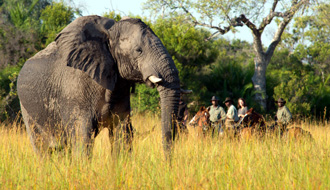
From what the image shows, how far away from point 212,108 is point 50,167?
652cm

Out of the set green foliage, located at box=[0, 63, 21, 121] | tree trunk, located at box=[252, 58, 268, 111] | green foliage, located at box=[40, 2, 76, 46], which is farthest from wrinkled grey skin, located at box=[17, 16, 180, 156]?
green foliage, located at box=[40, 2, 76, 46]

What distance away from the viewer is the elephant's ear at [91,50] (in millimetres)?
5559

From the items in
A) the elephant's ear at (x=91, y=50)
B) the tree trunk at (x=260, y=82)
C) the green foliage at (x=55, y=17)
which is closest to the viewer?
the elephant's ear at (x=91, y=50)

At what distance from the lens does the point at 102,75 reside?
5.53 m

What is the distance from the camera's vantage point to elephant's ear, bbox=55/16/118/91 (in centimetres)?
556

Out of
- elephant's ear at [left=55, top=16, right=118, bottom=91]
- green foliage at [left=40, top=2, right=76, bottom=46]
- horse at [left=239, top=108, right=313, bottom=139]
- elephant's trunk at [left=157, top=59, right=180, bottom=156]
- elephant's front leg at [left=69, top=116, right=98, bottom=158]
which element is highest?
green foliage at [left=40, top=2, right=76, bottom=46]

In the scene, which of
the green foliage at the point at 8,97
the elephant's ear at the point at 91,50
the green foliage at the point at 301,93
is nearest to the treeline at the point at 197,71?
the green foliage at the point at 301,93

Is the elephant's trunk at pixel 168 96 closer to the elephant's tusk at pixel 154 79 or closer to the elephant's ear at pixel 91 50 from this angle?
the elephant's tusk at pixel 154 79

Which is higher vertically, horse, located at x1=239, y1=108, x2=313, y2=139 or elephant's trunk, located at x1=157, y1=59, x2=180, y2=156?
elephant's trunk, located at x1=157, y1=59, x2=180, y2=156

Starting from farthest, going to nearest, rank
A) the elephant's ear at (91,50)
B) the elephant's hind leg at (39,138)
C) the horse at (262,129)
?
the horse at (262,129), the elephant's hind leg at (39,138), the elephant's ear at (91,50)

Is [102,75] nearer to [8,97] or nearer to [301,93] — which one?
[8,97]

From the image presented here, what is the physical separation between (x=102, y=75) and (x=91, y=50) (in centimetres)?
38

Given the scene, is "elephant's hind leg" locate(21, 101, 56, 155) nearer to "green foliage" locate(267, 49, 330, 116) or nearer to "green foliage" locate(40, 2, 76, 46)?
"green foliage" locate(267, 49, 330, 116)

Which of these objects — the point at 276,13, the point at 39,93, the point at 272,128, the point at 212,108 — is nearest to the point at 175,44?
the point at 276,13
